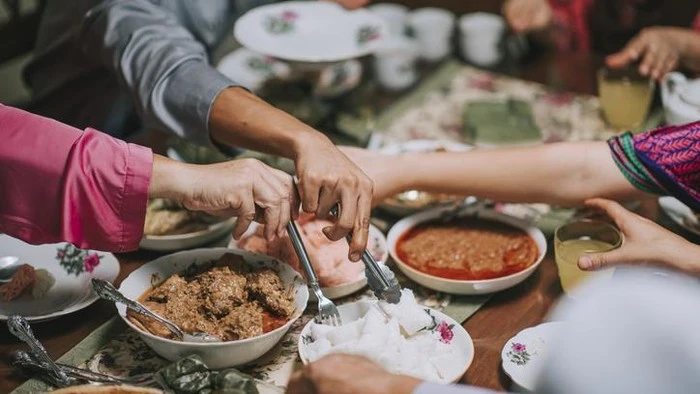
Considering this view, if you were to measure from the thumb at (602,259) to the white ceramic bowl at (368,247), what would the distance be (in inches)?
14.7

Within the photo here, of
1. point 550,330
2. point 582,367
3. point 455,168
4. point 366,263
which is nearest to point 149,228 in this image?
point 366,263

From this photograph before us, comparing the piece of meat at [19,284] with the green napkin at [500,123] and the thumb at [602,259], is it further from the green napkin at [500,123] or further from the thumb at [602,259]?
the green napkin at [500,123]

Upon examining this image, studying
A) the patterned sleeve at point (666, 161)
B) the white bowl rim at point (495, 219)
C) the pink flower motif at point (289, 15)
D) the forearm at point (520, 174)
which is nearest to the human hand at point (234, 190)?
the white bowl rim at point (495, 219)

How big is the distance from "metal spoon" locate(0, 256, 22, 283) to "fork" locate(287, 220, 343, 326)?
1.83 ft

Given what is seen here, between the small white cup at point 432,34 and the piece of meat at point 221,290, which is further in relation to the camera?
the small white cup at point 432,34

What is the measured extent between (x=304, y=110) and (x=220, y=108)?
1.54 ft

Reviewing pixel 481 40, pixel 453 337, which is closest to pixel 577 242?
pixel 453 337

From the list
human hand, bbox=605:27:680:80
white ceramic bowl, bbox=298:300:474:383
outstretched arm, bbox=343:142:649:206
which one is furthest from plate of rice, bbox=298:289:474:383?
human hand, bbox=605:27:680:80

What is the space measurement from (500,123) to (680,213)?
581 millimetres

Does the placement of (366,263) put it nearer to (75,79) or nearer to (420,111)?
(420,111)

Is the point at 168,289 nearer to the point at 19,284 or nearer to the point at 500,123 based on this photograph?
the point at 19,284

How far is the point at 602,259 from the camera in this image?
5.03ft

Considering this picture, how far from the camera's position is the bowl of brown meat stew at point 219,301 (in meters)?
1.39

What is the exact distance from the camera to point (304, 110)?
2311 millimetres
